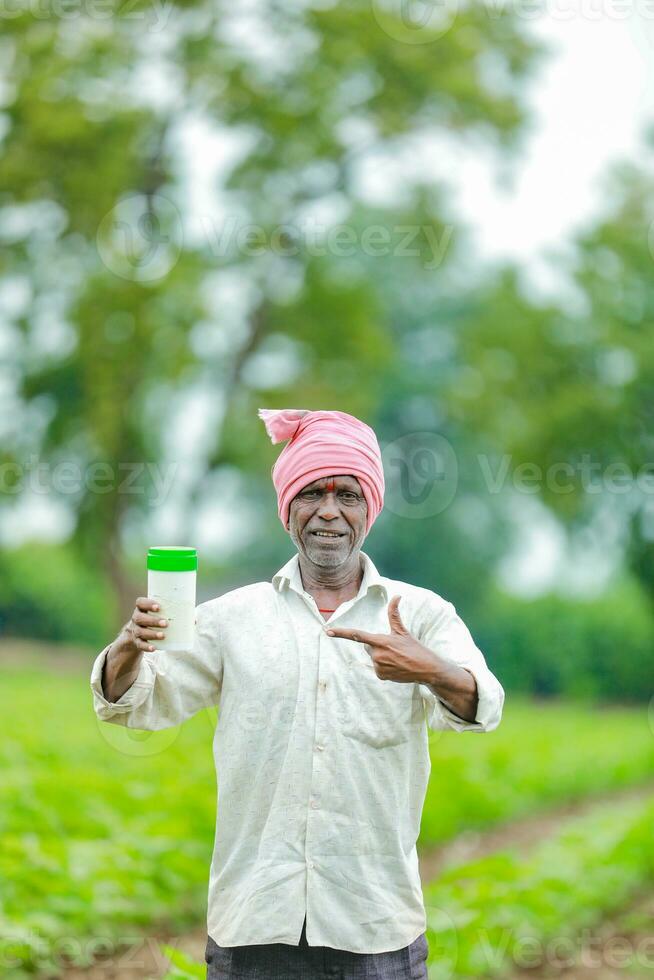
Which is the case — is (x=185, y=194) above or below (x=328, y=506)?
above

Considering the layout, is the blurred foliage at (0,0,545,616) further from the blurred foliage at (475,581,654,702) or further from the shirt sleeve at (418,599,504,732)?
the shirt sleeve at (418,599,504,732)

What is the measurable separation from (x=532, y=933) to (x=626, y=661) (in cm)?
2012

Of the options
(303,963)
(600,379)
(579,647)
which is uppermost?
(600,379)

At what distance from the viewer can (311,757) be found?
9.63 ft

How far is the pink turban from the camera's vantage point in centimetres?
304

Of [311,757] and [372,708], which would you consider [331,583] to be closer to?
[372,708]

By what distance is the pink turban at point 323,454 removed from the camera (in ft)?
9.96

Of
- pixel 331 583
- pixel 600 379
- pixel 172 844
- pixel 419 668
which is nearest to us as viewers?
pixel 419 668

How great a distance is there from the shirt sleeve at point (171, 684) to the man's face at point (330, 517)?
11.9 inches

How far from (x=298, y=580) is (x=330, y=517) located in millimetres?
226

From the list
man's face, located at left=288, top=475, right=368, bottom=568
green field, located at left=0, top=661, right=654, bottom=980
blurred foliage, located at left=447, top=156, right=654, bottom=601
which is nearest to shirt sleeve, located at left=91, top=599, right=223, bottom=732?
man's face, located at left=288, top=475, right=368, bottom=568

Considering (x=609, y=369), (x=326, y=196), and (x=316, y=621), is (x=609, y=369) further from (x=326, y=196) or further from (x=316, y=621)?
(x=316, y=621)

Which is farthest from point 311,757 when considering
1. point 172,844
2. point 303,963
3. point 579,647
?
point 579,647

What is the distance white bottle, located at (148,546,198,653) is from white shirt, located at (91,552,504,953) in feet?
0.51
